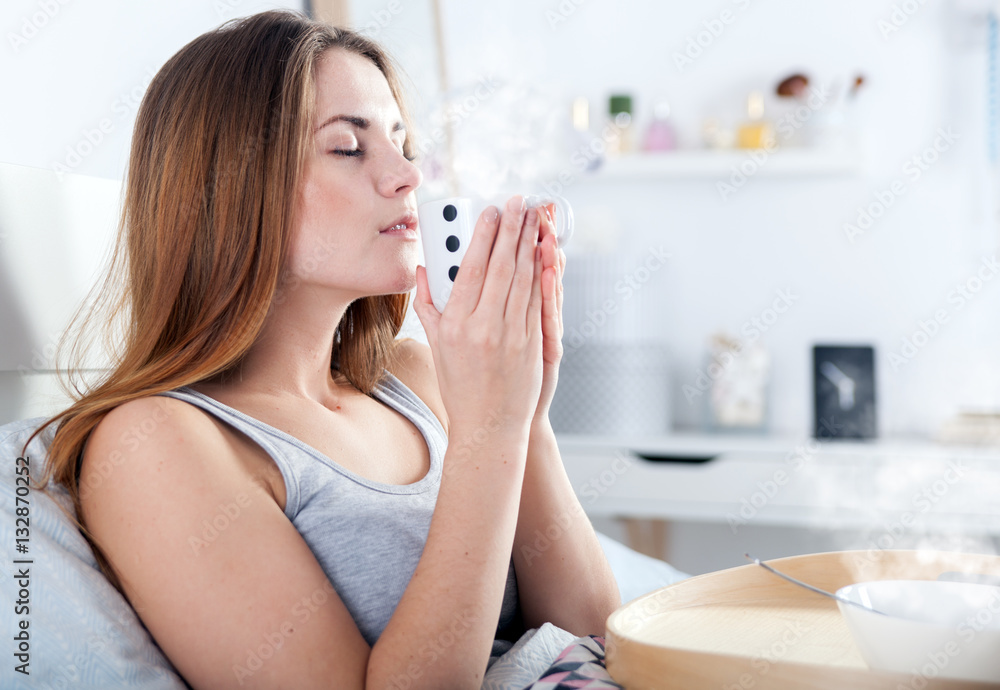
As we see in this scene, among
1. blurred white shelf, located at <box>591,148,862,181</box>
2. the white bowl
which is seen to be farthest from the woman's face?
blurred white shelf, located at <box>591,148,862,181</box>

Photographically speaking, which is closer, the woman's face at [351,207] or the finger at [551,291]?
the finger at [551,291]

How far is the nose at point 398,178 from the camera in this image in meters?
0.87

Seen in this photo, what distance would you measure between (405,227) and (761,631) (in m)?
0.53

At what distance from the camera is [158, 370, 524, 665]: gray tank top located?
775 millimetres

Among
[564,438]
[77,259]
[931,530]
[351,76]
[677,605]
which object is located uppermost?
[351,76]

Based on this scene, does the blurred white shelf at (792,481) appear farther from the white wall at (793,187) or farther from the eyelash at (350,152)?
the eyelash at (350,152)

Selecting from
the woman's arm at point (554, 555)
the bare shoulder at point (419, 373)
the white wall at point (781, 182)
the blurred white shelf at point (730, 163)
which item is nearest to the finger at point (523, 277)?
the woman's arm at point (554, 555)

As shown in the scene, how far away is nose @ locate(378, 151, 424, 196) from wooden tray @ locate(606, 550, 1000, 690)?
479 mm

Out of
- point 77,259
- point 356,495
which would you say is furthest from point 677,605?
point 77,259

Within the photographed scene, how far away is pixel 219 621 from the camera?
654 millimetres

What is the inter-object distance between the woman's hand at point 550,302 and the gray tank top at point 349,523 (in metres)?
0.20

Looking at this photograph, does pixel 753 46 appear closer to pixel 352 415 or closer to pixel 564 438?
pixel 564 438

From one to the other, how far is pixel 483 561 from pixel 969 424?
1.84 m

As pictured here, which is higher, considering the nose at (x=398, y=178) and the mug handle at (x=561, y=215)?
the nose at (x=398, y=178)
